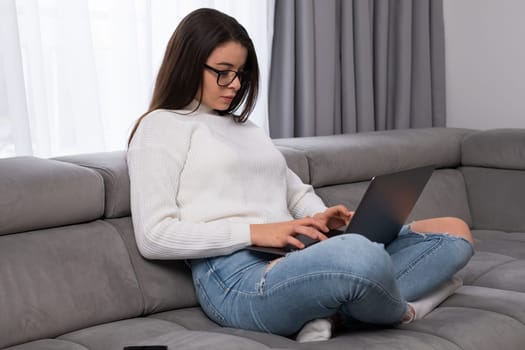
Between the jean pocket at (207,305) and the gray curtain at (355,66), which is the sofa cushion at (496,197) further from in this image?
the jean pocket at (207,305)

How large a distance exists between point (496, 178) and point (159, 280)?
163cm

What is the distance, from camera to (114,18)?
8.64 feet

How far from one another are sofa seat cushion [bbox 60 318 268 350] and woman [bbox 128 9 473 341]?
0.36 ft

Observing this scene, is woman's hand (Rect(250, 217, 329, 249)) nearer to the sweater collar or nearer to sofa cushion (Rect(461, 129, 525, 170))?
the sweater collar

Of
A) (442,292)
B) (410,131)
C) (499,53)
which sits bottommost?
(442,292)

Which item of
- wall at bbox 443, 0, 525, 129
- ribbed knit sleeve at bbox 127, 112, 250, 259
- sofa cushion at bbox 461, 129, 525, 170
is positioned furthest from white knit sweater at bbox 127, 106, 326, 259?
wall at bbox 443, 0, 525, 129

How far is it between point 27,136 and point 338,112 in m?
1.49

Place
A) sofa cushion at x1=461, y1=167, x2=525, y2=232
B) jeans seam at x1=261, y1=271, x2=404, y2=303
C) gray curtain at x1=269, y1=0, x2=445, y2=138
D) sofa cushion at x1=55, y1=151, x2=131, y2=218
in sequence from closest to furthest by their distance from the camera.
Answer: jeans seam at x1=261, y1=271, x2=404, y2=303, sofa cushion at x1=55, y1=151, x2=131, y2=218, sofa cushion at x1=461, y1=167, x2=525, y2=232, gray curtain at x1=269, y1=0, x2=445, y2=138

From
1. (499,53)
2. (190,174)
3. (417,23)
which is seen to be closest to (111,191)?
(190,174)

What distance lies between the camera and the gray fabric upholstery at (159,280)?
1.95 metres

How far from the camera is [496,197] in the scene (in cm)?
305

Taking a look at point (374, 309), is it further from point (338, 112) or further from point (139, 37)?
point (338, 112)

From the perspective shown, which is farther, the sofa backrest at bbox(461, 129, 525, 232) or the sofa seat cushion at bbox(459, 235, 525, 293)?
the sofa backrest at bbox(461, 129, 525, 232)

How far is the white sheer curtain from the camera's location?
235cm
